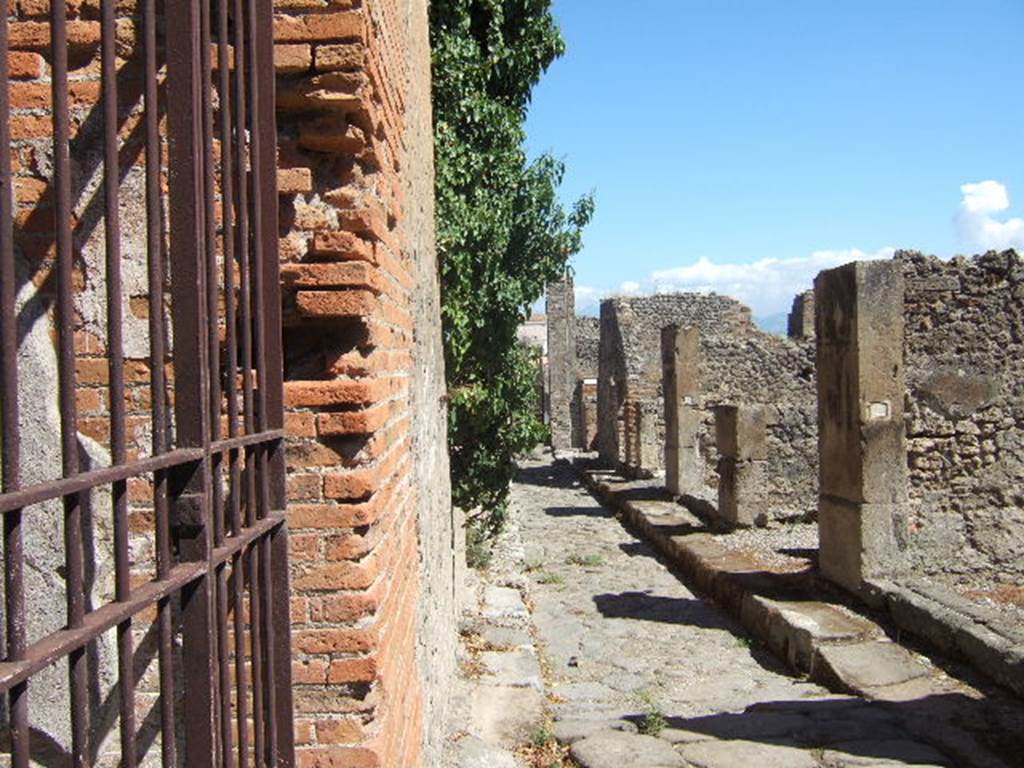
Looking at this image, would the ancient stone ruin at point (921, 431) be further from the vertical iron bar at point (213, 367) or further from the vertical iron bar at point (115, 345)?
the vertical iron bar at point (115, 345)

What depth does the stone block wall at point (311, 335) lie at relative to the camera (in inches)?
96.7

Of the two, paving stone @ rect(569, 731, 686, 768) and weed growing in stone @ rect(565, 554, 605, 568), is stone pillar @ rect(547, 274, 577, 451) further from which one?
paving stone @ rect(569, 731, 686, 768)

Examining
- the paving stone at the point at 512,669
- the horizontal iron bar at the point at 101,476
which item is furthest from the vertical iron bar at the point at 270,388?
the paving stone at the point at 512,669

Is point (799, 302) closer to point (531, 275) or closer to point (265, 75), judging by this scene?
point (531, 275)

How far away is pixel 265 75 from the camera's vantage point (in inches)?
102

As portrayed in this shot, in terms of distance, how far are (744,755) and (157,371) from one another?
454cm

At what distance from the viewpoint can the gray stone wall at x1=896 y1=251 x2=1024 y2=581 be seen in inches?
352

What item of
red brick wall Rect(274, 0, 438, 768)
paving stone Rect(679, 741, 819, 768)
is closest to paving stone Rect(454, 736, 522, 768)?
paving stone Rect(679, 741, 819, 768)

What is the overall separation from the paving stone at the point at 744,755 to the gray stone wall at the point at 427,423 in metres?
1.33

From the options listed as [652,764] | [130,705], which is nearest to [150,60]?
[130,705]

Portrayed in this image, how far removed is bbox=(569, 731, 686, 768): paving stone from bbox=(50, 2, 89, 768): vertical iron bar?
14.2 ft

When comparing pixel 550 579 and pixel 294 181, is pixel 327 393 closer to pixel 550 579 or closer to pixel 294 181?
pixel 294 181

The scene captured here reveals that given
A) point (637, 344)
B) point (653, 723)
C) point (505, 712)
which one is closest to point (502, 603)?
point (505, 712)

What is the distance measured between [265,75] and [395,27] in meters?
1.22
